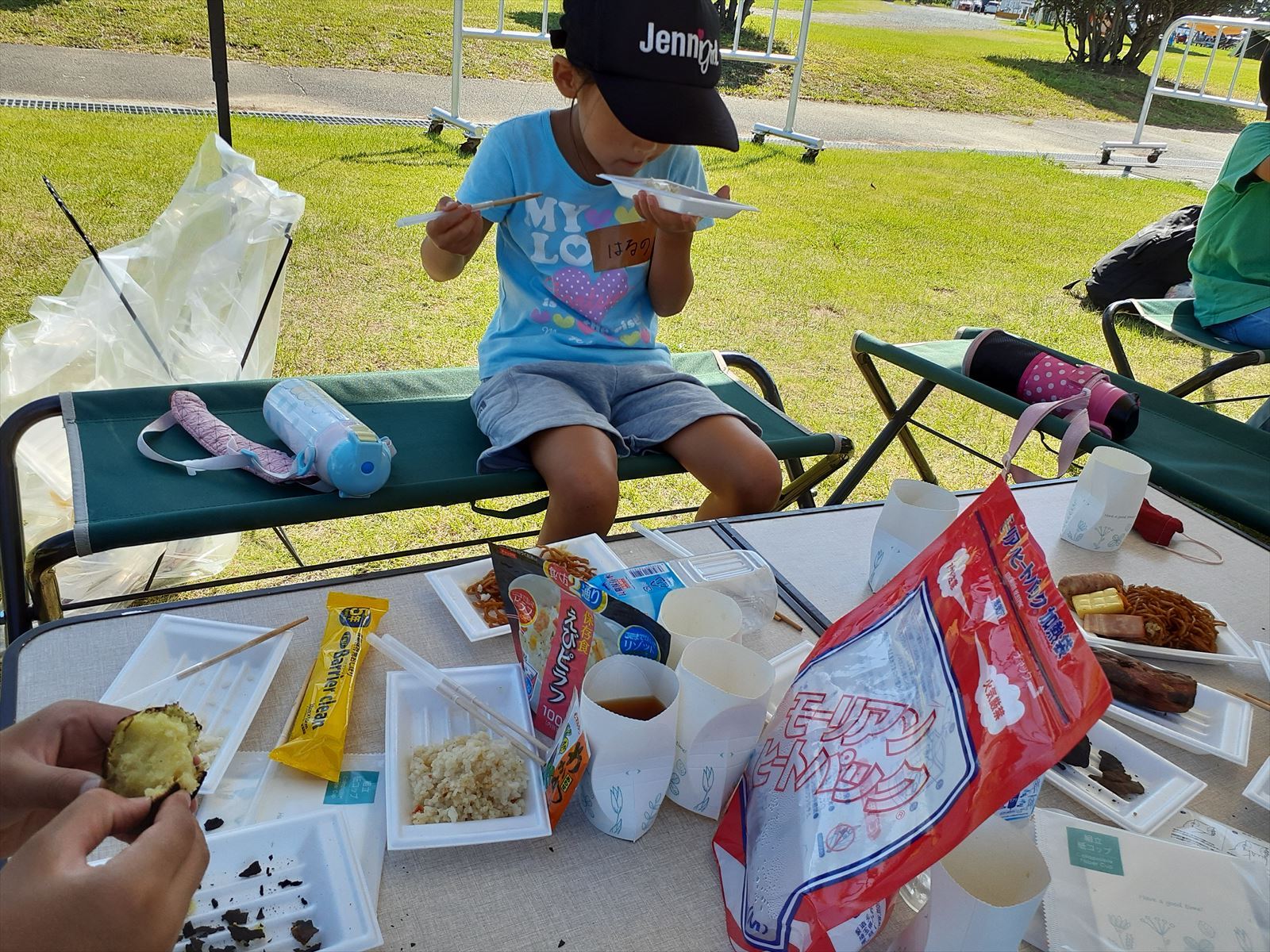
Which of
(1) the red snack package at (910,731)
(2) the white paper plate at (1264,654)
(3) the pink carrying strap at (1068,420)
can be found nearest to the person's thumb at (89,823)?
(1) the red snack package at (910,731)

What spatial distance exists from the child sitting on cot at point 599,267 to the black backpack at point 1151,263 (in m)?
3.61

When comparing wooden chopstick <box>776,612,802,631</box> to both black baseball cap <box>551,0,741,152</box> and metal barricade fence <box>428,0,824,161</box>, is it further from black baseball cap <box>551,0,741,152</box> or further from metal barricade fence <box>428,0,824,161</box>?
metal barricade fence <box>428,0,824,161</box>

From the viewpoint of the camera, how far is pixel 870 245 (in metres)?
5.88

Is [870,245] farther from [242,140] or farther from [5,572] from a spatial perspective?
[5,572]

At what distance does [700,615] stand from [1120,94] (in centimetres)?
1618

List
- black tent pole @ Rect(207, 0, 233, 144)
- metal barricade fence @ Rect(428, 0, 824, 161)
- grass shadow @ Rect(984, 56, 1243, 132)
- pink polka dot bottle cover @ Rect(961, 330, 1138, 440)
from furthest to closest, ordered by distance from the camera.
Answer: grass shadow @ Rect(984, 56, 1243, 132) → metal barricade fence @ Rect(428, 0, 824, 161) → black tent pole @ Rect(207, 0, 233, 144) → pink polka dot bottle cover @ Rect(961, 330, 1138, 440)

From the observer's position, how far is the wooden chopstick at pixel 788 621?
1.15 m

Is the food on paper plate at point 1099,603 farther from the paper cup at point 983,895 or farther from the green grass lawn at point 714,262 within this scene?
the green grass lawn at point 714,262

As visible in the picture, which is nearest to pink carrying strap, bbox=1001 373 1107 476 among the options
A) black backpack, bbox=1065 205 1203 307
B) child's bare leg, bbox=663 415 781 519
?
child's bare leg, bbox=663 415 781 519

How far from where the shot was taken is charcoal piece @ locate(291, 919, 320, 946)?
2.26 ft

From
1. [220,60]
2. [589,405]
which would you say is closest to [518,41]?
[220,60]

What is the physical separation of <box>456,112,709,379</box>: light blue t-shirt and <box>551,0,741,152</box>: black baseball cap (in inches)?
11.7

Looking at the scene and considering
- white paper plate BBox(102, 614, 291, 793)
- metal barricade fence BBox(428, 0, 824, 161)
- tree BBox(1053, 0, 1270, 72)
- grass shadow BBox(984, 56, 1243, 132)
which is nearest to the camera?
white paper plate BBox(102, 614, 291, 793)

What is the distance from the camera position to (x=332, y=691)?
3.03 ft
